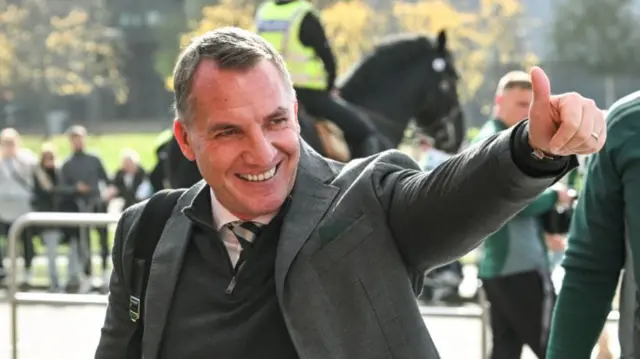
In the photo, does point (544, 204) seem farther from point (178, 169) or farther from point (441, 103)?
point (441, 103)

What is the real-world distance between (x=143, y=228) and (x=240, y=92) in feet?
1.39

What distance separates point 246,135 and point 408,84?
7993mm

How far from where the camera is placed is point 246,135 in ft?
6.68

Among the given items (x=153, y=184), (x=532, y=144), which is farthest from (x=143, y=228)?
(x=153, y=184)

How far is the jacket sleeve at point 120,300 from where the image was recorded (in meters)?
2.29

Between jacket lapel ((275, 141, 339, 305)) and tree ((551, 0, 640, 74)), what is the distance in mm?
29737

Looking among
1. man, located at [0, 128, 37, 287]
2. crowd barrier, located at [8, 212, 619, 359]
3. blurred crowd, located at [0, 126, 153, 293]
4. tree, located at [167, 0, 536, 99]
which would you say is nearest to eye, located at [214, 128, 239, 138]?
crowd barrier, located at [8, 212, 619, 359]

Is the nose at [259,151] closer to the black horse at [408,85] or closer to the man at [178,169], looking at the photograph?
the man at [178,169]

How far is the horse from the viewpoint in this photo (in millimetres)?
9875

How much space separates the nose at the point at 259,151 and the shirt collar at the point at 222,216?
135mm

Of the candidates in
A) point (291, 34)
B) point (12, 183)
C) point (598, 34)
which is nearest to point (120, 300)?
point (291, 34)

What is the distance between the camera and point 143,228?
2.26 m

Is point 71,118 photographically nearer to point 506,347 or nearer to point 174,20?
point 174,20

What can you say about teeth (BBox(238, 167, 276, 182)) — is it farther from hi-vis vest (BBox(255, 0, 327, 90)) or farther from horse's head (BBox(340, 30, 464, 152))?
horse's head (BBox(340, 30, 464, 152))
